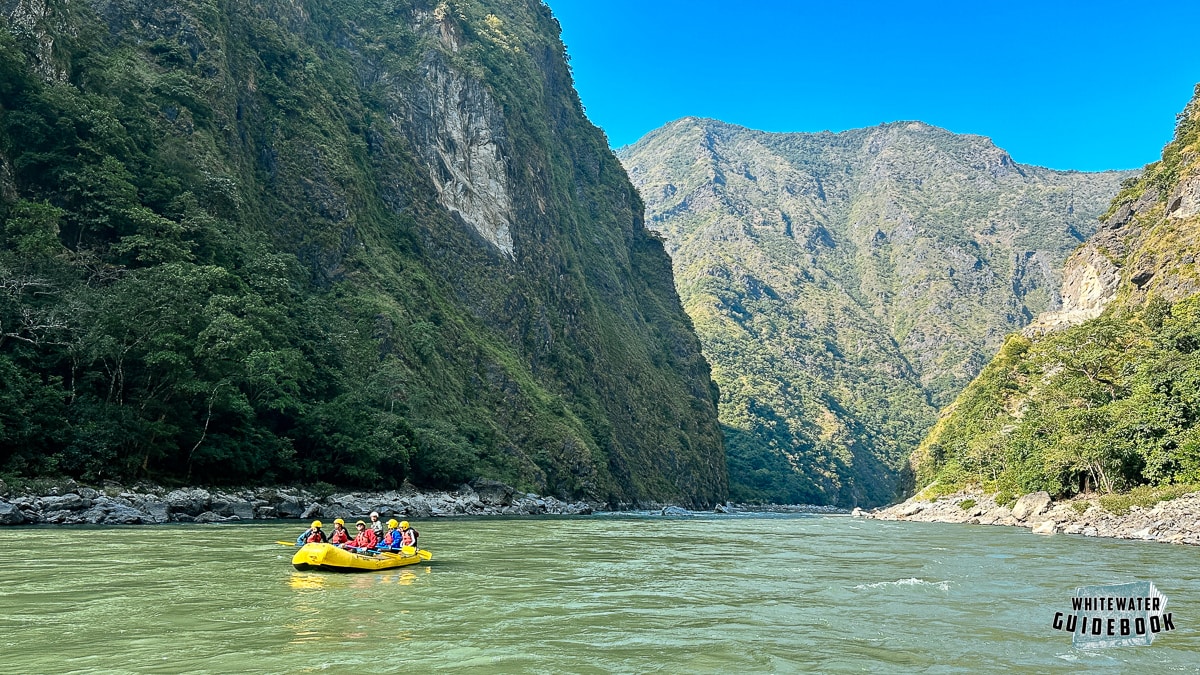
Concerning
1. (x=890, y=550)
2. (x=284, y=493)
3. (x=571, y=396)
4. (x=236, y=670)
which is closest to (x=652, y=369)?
(x=571, y=396)

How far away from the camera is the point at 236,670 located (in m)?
9.73

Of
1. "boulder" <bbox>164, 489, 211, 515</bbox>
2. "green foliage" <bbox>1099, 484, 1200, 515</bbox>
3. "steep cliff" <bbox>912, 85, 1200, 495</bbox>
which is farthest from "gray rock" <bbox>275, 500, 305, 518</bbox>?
"steep cliff" <bbox>912, 85, 1200, 495</bbox>

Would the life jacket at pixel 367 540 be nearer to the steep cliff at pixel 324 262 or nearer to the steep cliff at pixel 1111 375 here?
the steep cliff at pixel 324 262

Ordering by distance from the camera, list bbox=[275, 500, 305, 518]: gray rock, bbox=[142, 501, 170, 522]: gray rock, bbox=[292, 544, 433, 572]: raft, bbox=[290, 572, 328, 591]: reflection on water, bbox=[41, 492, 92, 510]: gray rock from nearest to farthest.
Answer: bbox=[290, 572, 328, 591]: reflection on water, bbox=[292, 544, 433, 572]: raft, bbox=[41, 492, 92, 510]: gray rock, bbox=[142, 501, 170, 522]: gray rock, bbox=[275, 500, 305, 518]: gray rock

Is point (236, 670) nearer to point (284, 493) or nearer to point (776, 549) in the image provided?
point (776, 549)

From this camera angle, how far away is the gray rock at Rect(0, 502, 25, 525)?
27.6 meters

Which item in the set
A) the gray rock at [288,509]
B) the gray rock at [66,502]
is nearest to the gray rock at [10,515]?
the gray rock at [66,502]

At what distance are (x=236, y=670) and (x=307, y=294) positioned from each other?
57.5m

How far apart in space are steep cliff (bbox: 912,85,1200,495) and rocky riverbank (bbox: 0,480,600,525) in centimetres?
3812

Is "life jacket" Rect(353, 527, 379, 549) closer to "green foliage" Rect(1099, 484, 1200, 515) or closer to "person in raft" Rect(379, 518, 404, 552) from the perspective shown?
"person in raft" Rect(379, 518, 404, 552)

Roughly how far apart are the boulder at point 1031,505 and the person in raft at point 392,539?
4472cm

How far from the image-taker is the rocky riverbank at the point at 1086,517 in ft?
116

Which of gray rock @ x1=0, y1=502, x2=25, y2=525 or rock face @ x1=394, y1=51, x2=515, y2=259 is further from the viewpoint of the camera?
rock face @ x1=394, y1=51, x2=515, y2=259

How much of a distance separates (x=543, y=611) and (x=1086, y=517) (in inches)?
1575
